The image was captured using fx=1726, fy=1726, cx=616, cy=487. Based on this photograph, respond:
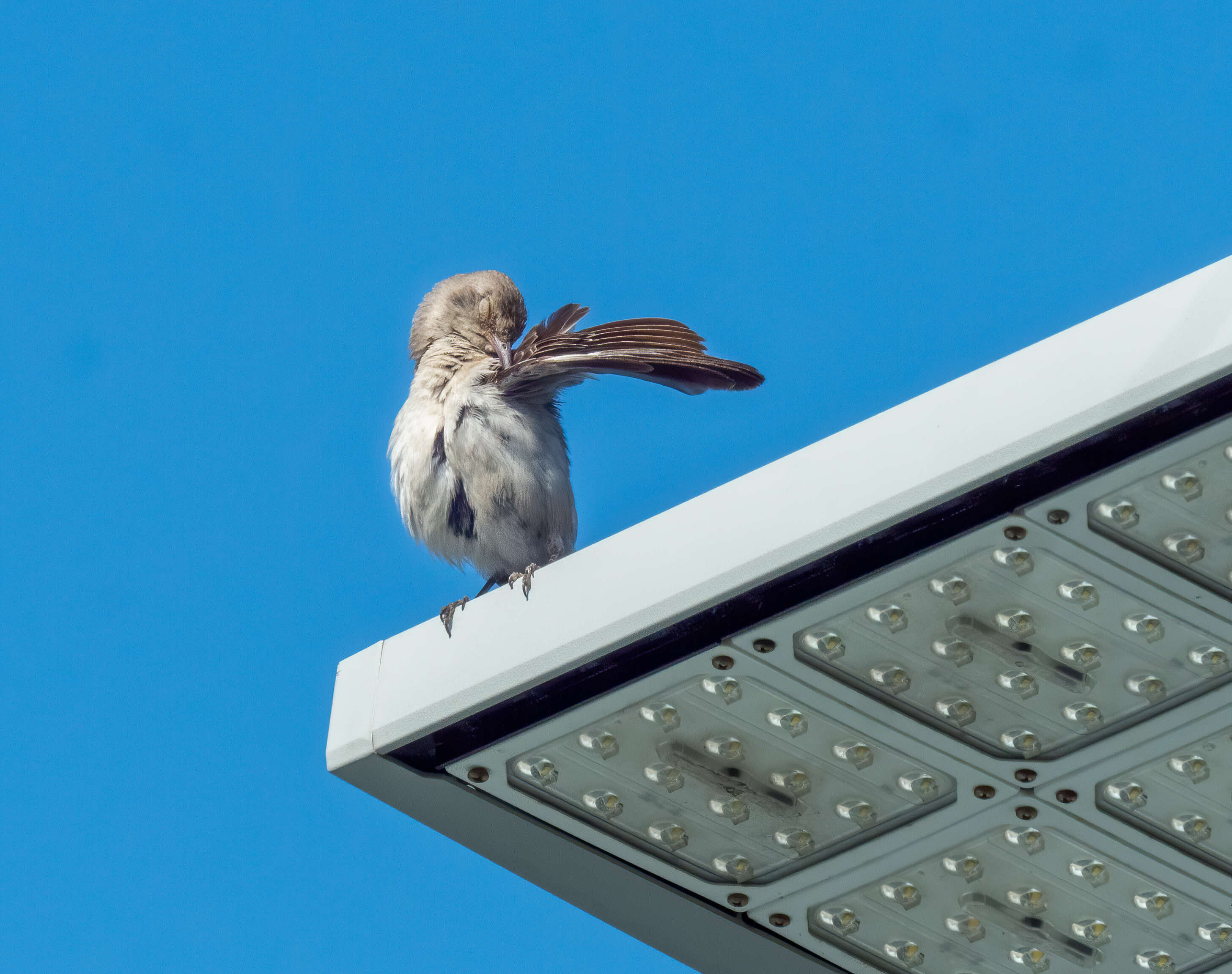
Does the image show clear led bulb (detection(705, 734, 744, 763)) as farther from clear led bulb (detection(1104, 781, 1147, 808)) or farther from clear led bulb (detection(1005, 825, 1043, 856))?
clear led bulb (detection(1104, 781, 1147, 808))

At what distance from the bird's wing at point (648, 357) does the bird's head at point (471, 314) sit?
1937mm

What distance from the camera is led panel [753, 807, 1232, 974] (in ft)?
11.0

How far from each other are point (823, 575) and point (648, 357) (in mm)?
874

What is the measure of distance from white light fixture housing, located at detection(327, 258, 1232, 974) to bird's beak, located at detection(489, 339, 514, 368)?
1811 mm

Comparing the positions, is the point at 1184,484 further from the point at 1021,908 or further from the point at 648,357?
the point at 648,357

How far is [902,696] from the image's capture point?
3.16m

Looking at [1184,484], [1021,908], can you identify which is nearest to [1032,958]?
[1021,908]

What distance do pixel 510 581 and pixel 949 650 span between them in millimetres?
892

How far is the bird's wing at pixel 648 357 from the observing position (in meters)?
3.68

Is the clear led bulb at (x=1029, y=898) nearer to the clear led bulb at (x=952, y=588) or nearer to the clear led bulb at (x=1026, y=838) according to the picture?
the clear led bulb at (x=1026, y=838)

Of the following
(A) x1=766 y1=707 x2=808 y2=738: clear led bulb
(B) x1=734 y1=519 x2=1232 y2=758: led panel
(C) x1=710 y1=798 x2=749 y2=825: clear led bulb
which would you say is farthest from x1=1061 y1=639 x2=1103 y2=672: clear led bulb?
(C) x1=710 y1=798 x2=749 y2=825: clear led bulb

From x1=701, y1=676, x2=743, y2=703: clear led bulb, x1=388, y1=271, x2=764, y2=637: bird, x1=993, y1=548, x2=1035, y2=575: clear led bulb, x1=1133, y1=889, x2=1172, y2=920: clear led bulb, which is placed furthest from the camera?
x1=388, y1=271, x2=764, y2=637: bird

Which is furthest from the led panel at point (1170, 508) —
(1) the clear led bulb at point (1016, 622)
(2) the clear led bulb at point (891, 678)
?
(2) the clear led bulb at point (891, 678)

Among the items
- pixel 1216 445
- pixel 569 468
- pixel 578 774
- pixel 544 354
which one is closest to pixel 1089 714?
Result: pixel 1216 445
